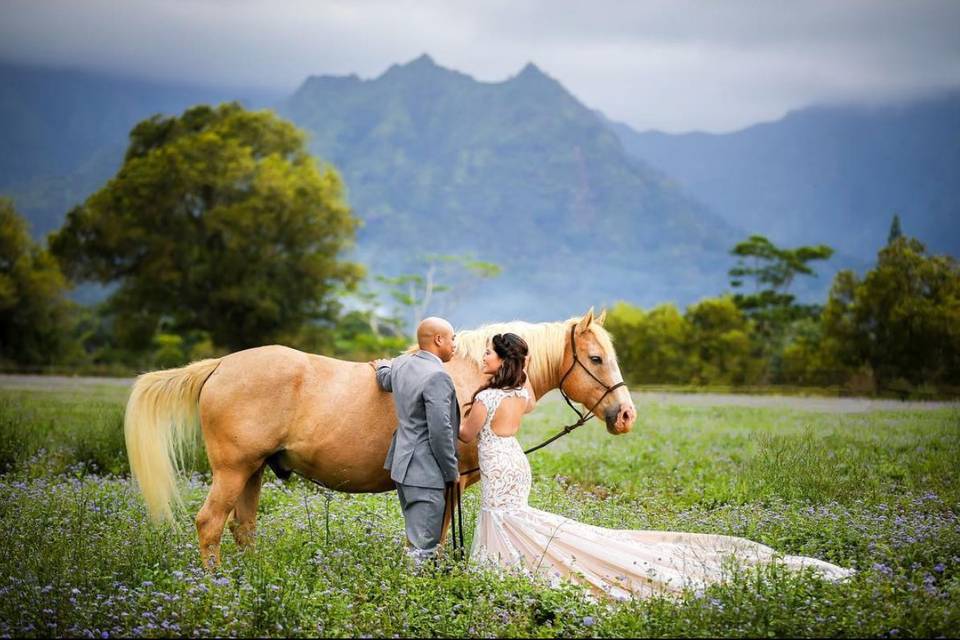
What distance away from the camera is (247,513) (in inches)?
261

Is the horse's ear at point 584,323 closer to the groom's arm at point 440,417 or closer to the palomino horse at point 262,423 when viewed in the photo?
the palomino horse at point 262,423

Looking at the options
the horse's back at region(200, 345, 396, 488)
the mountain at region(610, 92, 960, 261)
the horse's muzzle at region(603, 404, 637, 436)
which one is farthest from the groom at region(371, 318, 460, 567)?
the mountain at region(610, 92, 960, 261)

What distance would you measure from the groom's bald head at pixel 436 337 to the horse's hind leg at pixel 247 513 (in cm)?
179

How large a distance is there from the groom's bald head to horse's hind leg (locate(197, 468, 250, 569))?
1.80 meters

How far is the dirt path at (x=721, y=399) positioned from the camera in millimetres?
18203

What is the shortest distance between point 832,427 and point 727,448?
8.92ft

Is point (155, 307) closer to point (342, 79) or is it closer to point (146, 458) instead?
point (146, 458)

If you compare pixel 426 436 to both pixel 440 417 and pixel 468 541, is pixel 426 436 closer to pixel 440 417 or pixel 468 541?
pixel 440 417

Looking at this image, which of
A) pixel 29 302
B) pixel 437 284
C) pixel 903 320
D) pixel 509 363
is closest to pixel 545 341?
pixel 509 363

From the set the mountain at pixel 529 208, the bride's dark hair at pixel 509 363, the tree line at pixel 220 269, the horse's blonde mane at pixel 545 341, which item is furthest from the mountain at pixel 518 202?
the bride's dark hair at pixel 509 363

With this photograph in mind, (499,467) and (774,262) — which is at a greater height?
(774,262)

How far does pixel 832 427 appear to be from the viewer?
1399cm

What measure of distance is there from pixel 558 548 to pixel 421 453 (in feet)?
4.08

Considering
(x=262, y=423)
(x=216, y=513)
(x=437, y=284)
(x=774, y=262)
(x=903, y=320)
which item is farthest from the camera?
(x=437, y=284)
